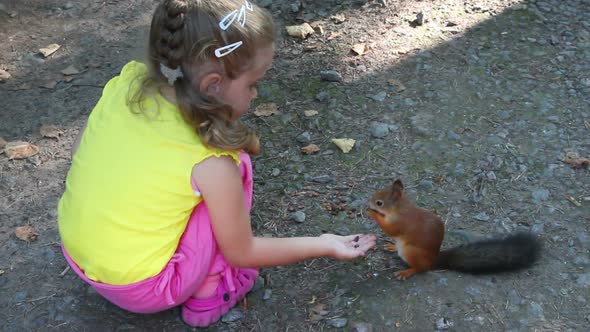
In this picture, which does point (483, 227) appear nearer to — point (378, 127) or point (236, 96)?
point (378, 127)

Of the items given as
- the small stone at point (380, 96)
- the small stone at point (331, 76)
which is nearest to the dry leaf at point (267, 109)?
the small stone at point (331, 76)

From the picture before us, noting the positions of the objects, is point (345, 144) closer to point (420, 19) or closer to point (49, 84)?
point (420, 19)

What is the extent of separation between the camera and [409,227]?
6.84 feet

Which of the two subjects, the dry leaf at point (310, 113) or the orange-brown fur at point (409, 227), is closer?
the orange-brown fur at point (409, 227)

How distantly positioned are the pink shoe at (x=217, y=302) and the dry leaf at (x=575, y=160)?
1450 millimetres

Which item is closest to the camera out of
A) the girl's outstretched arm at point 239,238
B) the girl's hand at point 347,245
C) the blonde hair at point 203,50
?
the blonde hair at point 203,50

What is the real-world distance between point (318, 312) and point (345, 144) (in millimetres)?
904

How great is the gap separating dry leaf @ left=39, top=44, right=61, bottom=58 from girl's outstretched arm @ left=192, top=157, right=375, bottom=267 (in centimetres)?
215

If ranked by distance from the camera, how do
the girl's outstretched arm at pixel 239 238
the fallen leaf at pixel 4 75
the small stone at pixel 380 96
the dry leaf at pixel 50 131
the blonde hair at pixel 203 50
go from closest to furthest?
the blonde hair at pixel 203 50 < the girl's outstretched arm at pixel 239 238 < the dry leaf at pixel 50 131 < the small stone at pixel 380 96 < the fallen leaf at pixel 4 75

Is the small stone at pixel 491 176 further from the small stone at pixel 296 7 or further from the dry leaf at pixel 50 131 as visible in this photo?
the dry leaf at pixel 50 131

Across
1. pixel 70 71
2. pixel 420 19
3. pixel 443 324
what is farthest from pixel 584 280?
pixel 70 71

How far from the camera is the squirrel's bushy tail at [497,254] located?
2.09m

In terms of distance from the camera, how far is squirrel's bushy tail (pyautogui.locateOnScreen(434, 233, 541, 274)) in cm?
209

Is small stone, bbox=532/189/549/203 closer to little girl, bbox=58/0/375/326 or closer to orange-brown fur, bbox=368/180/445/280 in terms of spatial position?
orange-brown fur, bbox=368/180/445/280
